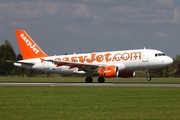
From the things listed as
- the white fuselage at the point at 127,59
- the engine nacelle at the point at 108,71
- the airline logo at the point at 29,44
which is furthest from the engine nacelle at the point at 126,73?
the airline logo at the point at 29,44

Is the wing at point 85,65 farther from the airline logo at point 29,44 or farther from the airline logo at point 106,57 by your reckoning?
the airline logo at point 29,44

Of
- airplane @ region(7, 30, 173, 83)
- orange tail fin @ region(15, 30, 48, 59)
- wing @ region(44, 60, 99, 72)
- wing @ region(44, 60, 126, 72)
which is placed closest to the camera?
airplane @ region(7, 30, 173, 83)

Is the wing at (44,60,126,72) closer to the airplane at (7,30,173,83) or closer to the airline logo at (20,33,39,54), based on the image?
the airplane at (7,30,173,83)

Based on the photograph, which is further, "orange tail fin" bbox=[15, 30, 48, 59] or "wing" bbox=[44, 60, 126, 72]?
"orange tail fin" bbox=[15, 30, 48, 59]

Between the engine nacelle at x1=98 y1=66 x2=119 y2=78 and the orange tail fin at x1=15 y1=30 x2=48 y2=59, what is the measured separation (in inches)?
469

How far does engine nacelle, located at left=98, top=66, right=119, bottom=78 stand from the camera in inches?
2007

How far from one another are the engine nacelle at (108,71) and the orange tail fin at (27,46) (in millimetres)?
11906

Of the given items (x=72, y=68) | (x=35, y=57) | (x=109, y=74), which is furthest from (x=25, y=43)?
(x=109, y=74)

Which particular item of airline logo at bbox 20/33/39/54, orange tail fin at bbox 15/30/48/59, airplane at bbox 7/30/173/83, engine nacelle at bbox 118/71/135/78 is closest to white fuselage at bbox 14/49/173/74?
airplane at bbox 7/30/173/83

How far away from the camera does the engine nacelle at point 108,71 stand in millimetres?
50969
